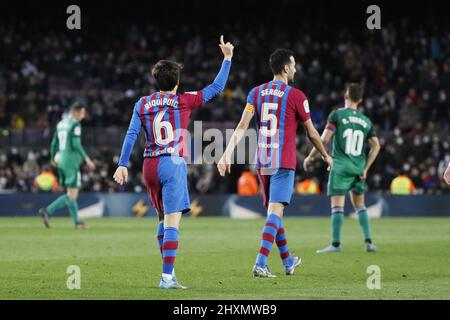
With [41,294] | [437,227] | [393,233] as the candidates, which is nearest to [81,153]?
[393,233]

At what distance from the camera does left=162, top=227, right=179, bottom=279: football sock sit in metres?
8.92

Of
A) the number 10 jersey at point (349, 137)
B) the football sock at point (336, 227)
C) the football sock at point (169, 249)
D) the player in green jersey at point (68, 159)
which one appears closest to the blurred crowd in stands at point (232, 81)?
the player in green jersey at point (68, 159)

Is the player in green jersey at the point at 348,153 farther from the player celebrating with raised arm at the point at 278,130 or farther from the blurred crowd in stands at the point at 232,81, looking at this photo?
the blurred crowd in stands at the point at 232,81

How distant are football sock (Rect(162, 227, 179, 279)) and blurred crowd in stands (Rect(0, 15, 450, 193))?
1914 cm

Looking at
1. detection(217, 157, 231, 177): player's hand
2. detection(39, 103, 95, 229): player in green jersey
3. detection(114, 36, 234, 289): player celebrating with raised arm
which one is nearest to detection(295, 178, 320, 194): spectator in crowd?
detection(39, 103, 95, 229): player in green jersey

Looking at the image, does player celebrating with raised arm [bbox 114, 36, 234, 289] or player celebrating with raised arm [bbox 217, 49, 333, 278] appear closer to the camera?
player celebrating with raised arm [bbox 114, 36, 234, 289]

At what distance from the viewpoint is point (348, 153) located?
14188 mm

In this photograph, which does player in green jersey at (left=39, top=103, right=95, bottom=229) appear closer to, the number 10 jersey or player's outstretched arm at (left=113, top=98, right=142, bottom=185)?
the number 10 jersey

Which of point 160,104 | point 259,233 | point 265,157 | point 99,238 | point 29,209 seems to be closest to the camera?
point 160,104

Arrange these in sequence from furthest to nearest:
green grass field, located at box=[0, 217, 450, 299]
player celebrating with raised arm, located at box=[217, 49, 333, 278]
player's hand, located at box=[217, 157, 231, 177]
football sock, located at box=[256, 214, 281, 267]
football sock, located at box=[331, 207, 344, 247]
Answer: football sock, located at box=[331, 207, 344, 247] < player celebrating with raised arm, located at box=[217, 49, 333, 278] < football sock, located at box=[256, 214, 281, 267] < player's hand, located at box=[217, 157, 231, 177] < green grass field, located at box=[0, 217, 450, 299]

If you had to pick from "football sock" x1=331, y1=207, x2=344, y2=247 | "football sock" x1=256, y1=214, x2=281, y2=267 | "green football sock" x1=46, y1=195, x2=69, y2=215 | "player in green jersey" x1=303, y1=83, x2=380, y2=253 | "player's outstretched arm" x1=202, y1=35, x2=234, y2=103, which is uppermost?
"player's outstretched arm" x1=202, y1=35, x2=234, y2=103

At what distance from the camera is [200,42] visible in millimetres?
36719

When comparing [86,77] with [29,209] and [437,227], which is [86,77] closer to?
[29,209]

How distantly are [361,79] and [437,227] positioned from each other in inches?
513
